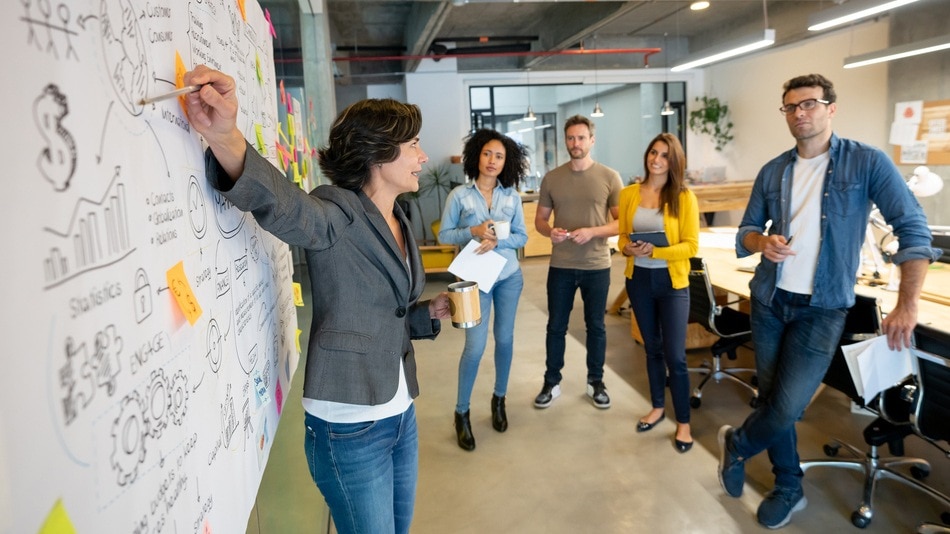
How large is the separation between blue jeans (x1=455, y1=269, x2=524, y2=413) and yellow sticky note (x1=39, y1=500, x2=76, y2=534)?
246cm

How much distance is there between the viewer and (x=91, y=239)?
1.79 ft

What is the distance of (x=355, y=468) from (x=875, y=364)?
2.02 m

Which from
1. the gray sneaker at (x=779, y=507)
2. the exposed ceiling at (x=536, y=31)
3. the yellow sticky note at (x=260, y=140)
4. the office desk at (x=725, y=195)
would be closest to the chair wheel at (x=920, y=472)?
the gray sneaker at (x=779, y=507)

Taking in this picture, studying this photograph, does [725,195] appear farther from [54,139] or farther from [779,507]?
[54,139]

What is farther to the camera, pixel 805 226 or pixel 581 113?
pixel 581 113

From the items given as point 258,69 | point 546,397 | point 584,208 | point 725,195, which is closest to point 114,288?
point 258,69

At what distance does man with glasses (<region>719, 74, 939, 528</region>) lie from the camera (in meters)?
2.08

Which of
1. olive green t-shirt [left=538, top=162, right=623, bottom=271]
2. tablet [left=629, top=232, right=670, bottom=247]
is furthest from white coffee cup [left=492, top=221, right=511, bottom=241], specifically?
olive green t-shirt [left=538, top=162, right=623, bottom=271]

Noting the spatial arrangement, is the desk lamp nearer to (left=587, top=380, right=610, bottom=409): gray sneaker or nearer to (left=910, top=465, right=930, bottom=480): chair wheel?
(left=910, top=465, right=930, bottom=480): chair wheel

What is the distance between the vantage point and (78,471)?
51 cm

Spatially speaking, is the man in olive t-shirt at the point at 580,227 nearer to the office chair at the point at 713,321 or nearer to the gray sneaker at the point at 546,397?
the gray sneaker at the point at 546,397

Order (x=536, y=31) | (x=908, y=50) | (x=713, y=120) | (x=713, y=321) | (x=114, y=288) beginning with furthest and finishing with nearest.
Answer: (x=713, y=120) < (x=536, y=31) < (x=908, y=50) < (x=713, y=321) < (x=114, y=288)

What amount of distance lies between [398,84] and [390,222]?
868 centimetres

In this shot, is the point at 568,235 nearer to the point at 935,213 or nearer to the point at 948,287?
the point at 948,287
